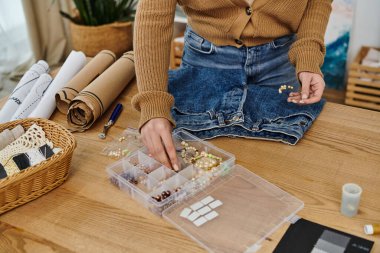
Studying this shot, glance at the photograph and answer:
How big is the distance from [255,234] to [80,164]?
481mm

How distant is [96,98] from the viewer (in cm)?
126

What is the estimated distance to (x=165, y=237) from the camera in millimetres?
844

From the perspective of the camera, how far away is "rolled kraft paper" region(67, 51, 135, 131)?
4.04ft

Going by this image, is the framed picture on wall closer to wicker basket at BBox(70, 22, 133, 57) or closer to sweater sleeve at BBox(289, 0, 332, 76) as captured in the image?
wicker basket at BBox(70, 22, 133, 57)

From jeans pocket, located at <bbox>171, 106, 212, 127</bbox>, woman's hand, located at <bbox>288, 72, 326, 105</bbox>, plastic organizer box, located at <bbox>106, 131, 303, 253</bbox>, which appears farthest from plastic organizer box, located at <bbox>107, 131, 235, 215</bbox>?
woman's hand, located at <bbox>288, 72, 326, 105</bbox>

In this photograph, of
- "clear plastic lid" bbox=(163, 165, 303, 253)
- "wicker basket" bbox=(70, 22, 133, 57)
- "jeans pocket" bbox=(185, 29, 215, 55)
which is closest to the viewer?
"clear plastic lid" bbox=(163, 165, 303, 253)

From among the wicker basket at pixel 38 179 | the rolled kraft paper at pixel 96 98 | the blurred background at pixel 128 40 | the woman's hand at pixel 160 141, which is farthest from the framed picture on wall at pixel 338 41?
the wicker basket at pixel 38 179

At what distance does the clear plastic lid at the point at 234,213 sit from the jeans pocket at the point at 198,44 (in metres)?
0.45

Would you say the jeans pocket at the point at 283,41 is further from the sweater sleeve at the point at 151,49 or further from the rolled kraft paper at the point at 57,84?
the rolled kraft paper at the point at 57,84

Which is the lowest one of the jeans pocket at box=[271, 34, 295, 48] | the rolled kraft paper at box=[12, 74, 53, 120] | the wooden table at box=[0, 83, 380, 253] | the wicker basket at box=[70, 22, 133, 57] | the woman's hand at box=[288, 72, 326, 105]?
the wicker basket at box=[70, 22, 133, 57]

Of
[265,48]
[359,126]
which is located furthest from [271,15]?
[359,126]

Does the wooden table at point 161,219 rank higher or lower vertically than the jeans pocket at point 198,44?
lower

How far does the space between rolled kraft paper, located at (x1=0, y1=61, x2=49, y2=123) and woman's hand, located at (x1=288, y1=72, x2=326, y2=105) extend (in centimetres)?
81

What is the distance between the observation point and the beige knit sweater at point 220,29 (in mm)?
1097
